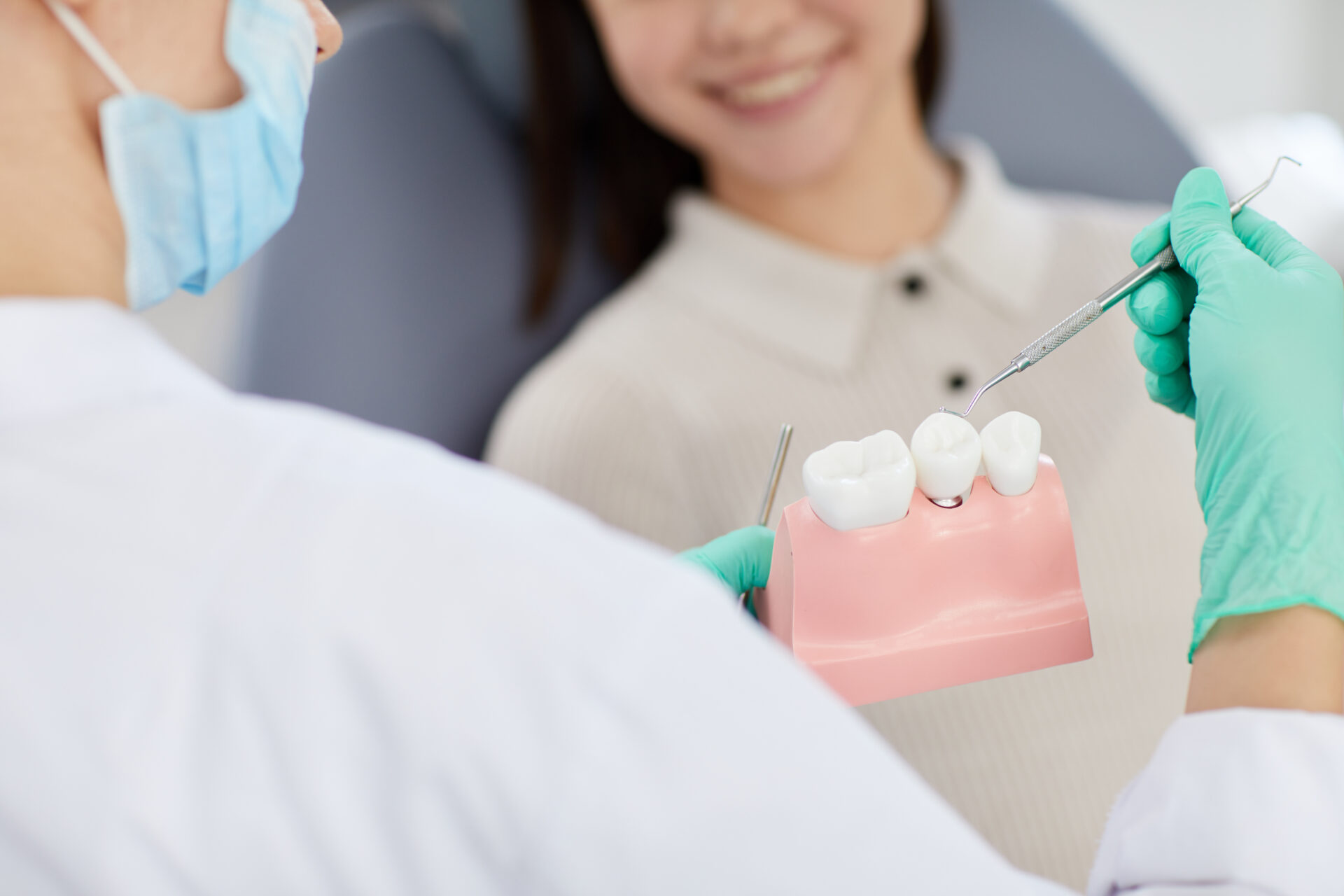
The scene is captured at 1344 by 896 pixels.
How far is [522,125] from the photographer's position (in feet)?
4.17

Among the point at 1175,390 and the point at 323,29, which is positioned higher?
the point at 323,29

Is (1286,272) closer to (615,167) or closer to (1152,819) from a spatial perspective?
(1152,819)

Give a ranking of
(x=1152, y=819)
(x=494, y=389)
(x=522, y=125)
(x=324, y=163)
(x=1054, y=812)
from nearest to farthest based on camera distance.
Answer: (x=1152, y=819), (x=1054, y=812), (x=324, y=163), (x=494, y=389), (x=522, y=125)

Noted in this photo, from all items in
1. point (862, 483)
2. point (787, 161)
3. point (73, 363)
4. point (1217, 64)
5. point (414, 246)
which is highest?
point (73, 363)

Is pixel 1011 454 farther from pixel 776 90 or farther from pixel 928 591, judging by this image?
pixel 776 90

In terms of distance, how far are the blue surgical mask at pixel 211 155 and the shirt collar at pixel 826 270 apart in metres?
0.53

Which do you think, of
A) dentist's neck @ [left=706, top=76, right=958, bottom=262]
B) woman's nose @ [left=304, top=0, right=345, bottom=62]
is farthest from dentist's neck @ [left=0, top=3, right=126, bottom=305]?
dentist's neck @ [left=706, top=76, right=958, bottom=262]

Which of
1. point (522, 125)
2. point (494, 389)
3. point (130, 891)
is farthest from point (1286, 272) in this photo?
point (522, 125)

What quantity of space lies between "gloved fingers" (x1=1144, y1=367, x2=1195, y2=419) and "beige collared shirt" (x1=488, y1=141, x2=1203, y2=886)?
3 centimetres

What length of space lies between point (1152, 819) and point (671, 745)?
26 centimetres

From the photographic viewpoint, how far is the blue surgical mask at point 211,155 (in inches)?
17.6

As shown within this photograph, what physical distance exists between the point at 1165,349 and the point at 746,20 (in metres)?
0.57

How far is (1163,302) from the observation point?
0.59 meters

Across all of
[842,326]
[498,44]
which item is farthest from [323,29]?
[498,44]
